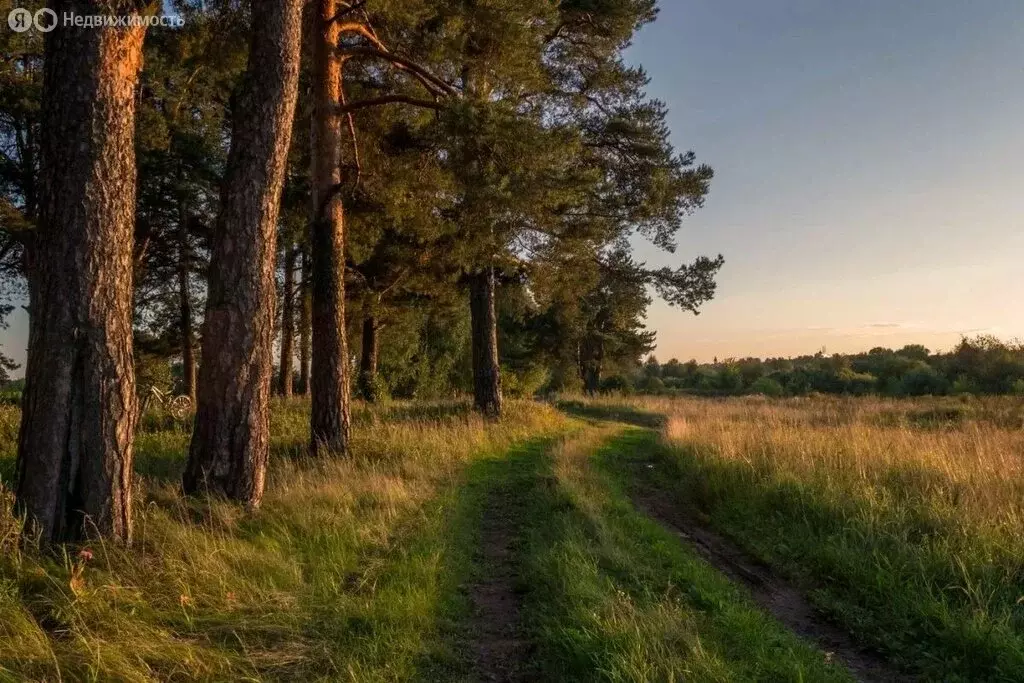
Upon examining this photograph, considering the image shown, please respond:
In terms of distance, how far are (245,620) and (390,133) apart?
34.6 feet

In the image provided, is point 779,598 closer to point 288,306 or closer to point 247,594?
point 247,594

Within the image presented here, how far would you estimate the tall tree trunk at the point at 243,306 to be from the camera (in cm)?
589

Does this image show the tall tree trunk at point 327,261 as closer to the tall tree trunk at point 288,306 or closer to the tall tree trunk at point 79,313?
the tall tree trunk at point 79,313

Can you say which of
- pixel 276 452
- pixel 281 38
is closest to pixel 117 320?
pixel 281 38

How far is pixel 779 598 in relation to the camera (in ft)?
16.8

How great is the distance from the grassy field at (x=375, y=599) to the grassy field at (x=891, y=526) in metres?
0.87

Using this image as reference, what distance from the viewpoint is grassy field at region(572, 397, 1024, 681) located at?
4.05m

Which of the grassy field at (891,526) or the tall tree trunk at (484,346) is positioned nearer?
the grassy field at (891,526)

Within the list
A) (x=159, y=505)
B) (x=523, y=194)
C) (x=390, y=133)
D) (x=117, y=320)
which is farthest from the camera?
(x=390, y=133)

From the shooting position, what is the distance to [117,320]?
4.59m

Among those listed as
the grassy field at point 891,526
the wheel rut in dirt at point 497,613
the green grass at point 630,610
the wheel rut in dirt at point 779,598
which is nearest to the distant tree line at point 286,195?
the wheel rut in dirt at point 497,613

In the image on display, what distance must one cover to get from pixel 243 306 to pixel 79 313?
160 centimetres

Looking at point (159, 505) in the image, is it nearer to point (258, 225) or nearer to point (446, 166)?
point (258, 225)

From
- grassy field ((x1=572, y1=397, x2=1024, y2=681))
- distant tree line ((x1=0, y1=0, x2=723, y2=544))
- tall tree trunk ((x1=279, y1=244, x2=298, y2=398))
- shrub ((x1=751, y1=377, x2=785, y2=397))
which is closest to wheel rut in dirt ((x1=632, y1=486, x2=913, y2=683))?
grassy field ((x1=572, y1=397, x2=1024, y2=681))
